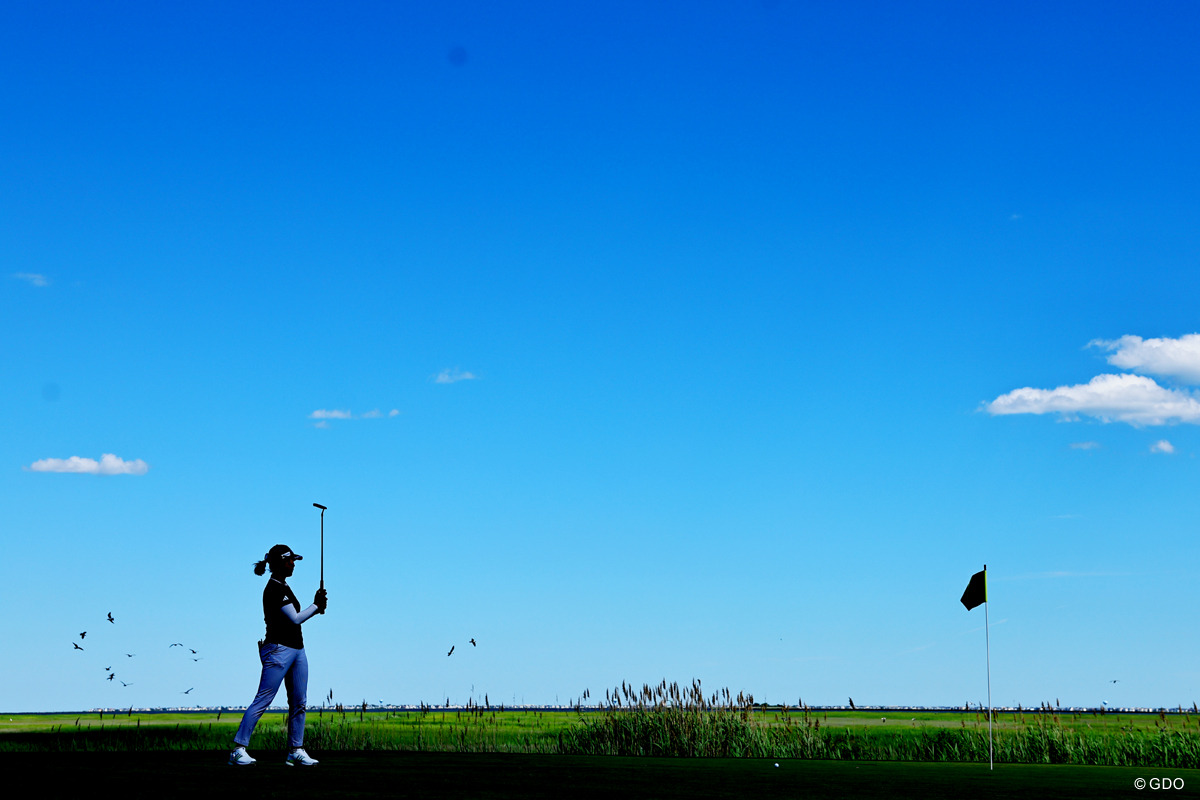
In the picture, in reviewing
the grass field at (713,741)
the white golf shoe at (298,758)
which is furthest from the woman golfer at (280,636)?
the grass field at (713,741)

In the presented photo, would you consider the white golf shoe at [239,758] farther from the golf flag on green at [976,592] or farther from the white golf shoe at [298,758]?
the golf flag on green at [976,592]

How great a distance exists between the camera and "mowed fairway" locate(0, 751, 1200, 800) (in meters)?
11.5

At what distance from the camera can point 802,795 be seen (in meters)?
12.0

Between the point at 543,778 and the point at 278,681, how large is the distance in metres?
3.58

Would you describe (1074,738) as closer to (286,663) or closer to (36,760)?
(286,663)

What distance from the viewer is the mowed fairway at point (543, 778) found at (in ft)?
37.8

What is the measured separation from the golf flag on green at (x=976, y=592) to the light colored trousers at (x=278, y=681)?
11.1m

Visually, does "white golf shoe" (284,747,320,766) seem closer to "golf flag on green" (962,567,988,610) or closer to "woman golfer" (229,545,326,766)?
"woman golfer" (229,545,326,766)

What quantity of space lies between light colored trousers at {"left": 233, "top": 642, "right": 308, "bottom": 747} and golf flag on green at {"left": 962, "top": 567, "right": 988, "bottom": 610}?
11.1 meters

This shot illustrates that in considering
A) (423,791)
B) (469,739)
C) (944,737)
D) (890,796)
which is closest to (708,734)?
(469,739)

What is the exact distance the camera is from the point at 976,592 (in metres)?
18.4

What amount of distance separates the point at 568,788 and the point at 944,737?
17.1m

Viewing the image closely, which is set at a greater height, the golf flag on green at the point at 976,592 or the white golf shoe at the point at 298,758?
the golf flag on green at the point at 976,592

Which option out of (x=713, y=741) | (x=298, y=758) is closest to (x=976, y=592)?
(x=713, y=741)
